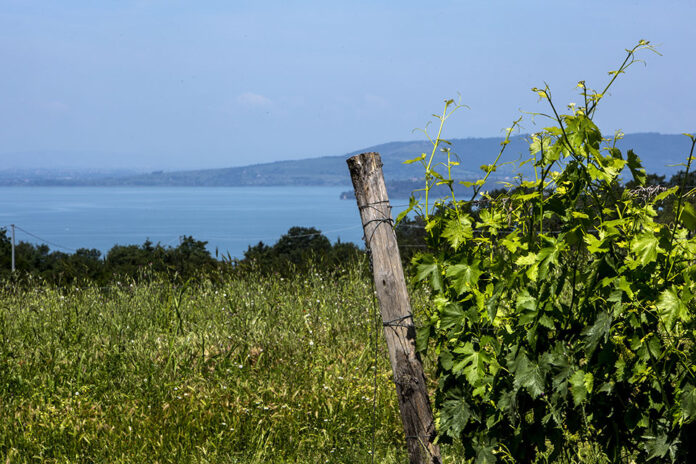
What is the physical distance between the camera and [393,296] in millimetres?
3354

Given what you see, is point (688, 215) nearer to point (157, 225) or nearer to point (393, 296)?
point (393, 296)

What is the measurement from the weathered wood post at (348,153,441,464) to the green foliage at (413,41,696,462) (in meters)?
0.22

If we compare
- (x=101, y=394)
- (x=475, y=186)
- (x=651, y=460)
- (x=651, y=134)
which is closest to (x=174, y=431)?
(x=101, y=394)

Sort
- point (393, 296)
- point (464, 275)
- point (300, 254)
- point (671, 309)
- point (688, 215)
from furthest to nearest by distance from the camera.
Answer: point (300, 254) < point (393, 296) < point (464, 275) < point (688, 215) < point (671, 309)

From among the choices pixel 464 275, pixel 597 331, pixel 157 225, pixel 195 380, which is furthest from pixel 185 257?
pixel 157 225

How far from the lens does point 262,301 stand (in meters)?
6.32

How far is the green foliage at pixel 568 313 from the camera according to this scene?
261cm

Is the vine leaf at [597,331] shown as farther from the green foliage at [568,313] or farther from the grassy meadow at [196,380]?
the grassy meadow at [196,380]

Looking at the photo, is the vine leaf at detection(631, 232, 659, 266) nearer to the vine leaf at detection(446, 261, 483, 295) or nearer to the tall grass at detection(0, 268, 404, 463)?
the vine leaf at detection(446, 261, 483, 295)

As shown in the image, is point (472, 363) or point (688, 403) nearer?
point (688, 403)

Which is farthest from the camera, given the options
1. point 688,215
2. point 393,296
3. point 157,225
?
point 157,225

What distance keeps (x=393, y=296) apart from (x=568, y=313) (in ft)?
2.99

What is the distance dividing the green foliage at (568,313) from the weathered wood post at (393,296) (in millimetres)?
224

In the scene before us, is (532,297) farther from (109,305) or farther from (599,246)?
(109,305)
